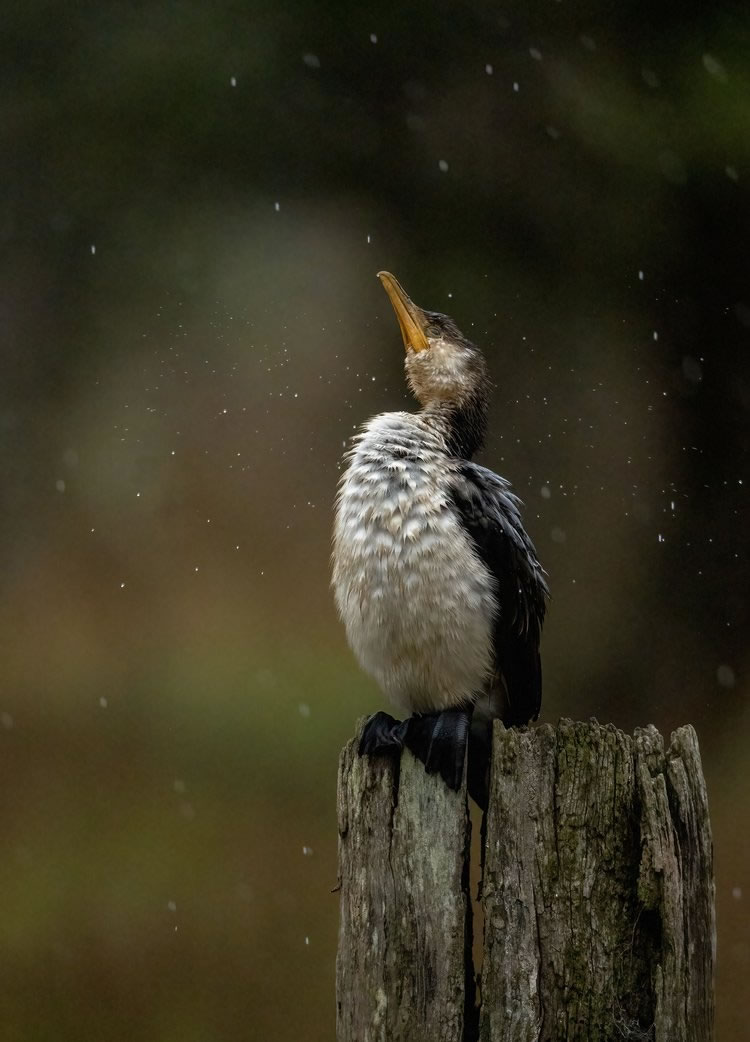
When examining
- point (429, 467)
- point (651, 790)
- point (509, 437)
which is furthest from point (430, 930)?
point (509, 437)

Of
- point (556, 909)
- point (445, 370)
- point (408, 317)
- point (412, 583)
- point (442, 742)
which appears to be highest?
point (408, 317)

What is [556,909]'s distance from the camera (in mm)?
2098

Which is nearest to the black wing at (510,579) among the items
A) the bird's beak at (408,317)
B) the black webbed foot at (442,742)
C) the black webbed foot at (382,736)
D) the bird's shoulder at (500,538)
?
the bird's shoulder at (500,538)

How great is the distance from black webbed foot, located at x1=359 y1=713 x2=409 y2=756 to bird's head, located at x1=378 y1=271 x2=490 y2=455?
1.05m

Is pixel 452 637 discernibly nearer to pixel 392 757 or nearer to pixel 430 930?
pixel 392 757

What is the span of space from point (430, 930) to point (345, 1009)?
0.81 ft

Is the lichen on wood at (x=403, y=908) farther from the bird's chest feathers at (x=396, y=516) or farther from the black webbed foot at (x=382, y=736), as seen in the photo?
the bird's chest feathers at (x=396, y=516)

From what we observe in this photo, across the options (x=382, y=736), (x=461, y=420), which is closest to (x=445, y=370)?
(x=461, y=420)

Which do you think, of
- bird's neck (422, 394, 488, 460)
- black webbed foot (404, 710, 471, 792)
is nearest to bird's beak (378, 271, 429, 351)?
bird's neck (422, 394, 488, 460)

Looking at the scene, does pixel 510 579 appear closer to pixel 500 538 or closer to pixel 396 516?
pixel 500 538

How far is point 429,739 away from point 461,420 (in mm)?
1206

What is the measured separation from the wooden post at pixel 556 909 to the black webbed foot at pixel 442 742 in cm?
11

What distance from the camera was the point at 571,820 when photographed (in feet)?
6.97

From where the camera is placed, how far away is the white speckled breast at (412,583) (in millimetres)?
2779
